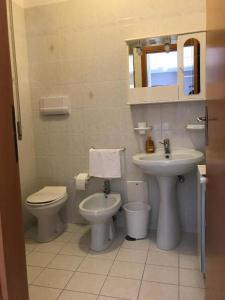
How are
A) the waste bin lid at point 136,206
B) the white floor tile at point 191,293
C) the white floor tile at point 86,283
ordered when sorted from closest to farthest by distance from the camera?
the white floor tile at point 191,293
the white floor tile at point 86,283
the waste bin lid at point 136,206

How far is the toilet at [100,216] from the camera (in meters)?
2.20

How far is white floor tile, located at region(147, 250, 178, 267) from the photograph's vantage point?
2.06 metres

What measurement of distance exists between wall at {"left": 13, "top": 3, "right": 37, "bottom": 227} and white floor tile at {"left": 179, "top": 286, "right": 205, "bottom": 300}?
1704 millimetres

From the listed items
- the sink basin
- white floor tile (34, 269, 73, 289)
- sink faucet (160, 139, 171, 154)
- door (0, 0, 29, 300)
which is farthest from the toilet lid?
door (0, 0, 29, 300)

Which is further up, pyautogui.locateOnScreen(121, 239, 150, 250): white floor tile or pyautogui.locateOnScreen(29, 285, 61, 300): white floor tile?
pyautogui.locateOnScreen(29, 285, 61, 300): white floor tile

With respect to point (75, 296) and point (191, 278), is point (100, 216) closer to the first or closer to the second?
point (75, 296)

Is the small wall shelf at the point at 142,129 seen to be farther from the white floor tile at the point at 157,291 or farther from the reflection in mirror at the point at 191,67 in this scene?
the white floor tile at the point at 157,291

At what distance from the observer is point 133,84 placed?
2447 mm

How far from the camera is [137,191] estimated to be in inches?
103

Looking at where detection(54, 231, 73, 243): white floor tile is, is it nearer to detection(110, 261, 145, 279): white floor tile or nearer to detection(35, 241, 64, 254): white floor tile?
detection(35, 241, 64, 254): white floor tile

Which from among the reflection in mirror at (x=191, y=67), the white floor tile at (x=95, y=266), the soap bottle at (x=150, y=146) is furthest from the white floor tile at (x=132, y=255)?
the reflection in mirror at (x=191, y=67)

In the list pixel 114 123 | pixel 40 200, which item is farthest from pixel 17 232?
pixel 114 123

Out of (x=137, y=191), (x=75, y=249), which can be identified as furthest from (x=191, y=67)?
(x=75, y=249)

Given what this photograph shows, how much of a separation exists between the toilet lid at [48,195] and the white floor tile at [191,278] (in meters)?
1.26
